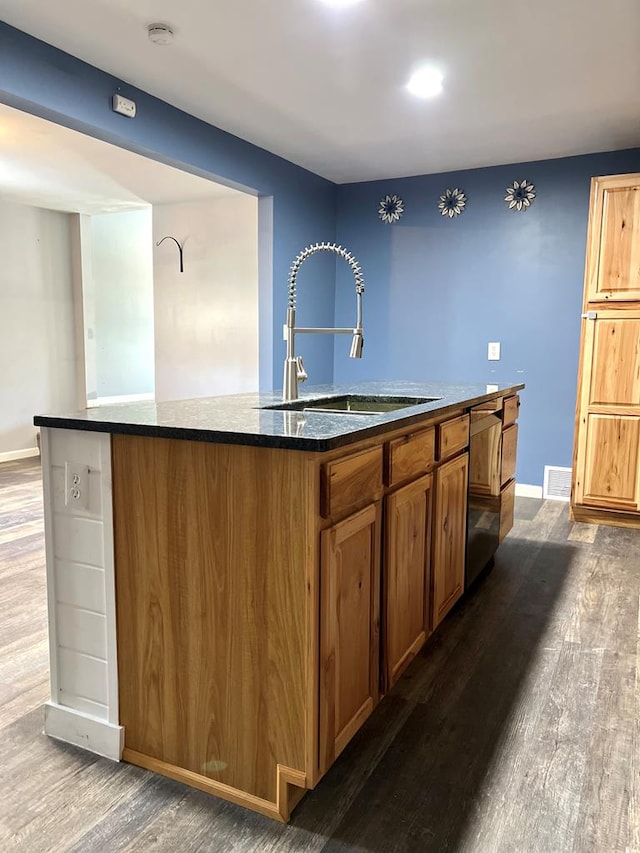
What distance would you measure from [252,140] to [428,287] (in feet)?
5.44

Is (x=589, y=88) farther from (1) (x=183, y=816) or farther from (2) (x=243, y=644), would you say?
(1) (x=183, y=816)

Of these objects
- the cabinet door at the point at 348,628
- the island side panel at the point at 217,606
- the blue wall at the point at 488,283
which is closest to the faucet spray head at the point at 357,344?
the cabinet door at the point at 348,628

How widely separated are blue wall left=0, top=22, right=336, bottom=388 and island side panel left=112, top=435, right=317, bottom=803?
1.91m

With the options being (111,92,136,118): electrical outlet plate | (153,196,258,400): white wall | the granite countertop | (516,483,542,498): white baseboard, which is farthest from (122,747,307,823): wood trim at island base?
(516,483,542,498): white baseboard

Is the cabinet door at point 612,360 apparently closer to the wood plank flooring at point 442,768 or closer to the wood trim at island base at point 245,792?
the wood plank flooring at point 442,768

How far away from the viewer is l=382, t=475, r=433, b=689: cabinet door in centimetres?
175

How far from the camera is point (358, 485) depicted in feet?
4.96

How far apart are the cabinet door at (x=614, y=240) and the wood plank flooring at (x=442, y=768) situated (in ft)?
6.36

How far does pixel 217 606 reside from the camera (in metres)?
1.47

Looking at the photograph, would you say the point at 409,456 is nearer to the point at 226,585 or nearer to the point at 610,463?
the point at 226,585

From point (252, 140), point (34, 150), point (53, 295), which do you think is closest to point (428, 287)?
point (252, 140)

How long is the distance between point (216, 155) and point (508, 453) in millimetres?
2337

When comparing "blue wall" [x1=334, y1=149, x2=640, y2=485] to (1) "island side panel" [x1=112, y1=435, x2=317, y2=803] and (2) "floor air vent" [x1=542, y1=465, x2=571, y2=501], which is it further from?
(1) "island side panel" [x1=112, y1=435, x2=317, y2=803]

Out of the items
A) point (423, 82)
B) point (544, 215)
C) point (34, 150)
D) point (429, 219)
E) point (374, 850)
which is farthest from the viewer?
point (429, 219)
